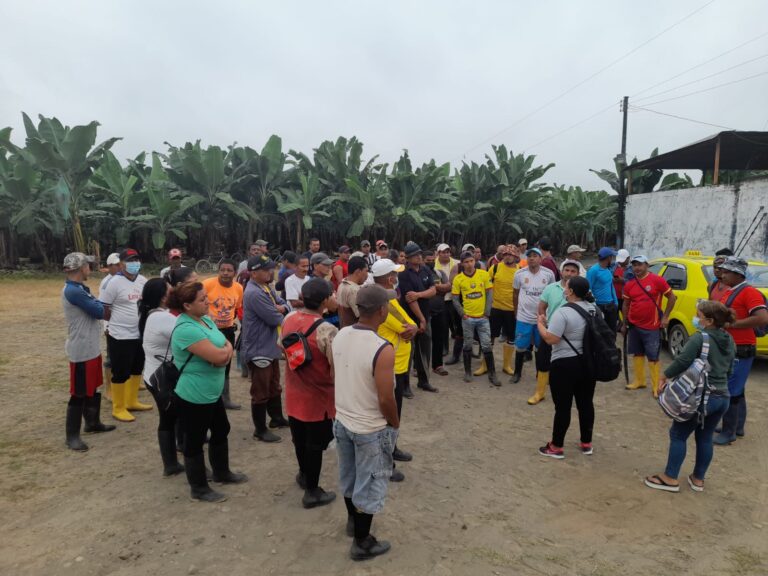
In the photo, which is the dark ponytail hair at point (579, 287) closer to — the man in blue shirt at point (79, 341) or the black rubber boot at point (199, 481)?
the black rubber boot at point (199, 481)

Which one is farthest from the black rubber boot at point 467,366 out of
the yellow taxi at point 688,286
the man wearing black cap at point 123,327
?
the man wearing black cap at point 123,327

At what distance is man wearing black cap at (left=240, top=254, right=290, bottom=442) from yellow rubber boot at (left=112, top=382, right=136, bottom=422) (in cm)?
153

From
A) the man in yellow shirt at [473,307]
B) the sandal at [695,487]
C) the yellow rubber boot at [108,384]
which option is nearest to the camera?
the sandal at [695,487]

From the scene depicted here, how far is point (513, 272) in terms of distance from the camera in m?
7.01

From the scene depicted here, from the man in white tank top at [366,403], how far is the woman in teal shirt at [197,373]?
1014mm

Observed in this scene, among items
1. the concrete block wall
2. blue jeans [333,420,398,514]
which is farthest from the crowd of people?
the concrete block wall

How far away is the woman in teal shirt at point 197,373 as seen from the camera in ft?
11.1

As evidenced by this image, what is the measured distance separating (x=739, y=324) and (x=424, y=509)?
335cm

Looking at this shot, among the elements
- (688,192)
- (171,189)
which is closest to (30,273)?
(171,189)

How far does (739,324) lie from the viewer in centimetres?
457

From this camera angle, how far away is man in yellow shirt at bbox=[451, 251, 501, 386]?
6711 mm

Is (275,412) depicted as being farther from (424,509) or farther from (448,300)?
(448,300)

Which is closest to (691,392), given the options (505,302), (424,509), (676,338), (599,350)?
(599,350)

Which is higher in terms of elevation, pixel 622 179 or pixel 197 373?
pixel 622 179
